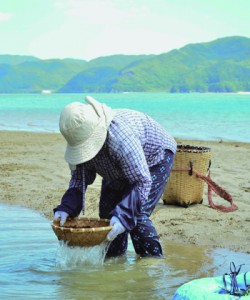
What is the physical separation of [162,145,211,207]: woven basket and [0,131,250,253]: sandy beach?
0.13 metres

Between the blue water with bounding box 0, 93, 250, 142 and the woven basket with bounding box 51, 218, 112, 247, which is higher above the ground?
the woven basket with bounding box 51, 218, 112, 247

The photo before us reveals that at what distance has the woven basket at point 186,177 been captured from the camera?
6922 millimetres

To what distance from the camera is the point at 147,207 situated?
4.52 m

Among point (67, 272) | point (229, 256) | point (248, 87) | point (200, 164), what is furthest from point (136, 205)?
point (248, 87)

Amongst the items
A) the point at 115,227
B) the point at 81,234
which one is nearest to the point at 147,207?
the point at 115,227

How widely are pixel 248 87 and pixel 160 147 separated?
17166cm

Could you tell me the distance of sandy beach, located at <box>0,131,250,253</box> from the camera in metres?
5.96

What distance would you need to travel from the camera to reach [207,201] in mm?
7473

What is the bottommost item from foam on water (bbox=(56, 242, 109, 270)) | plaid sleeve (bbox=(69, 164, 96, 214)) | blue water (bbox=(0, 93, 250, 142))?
blue water (bbox=(0, 93, 250, 142))

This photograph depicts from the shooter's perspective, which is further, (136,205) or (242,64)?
(242,64)

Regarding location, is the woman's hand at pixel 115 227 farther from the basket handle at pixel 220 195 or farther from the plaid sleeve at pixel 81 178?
the basket handle at pixel 220 195

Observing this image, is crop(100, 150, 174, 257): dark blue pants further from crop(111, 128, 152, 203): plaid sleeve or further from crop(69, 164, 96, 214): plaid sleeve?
crop(111, 128, 152, 203): plaid sleeve

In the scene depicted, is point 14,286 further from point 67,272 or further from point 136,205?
point 136,205

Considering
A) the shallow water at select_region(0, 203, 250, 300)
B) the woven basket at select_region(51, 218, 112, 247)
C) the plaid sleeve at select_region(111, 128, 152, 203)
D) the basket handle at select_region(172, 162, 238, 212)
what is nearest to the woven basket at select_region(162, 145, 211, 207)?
the basket handle at select_region(172, 162, 238, 212)
